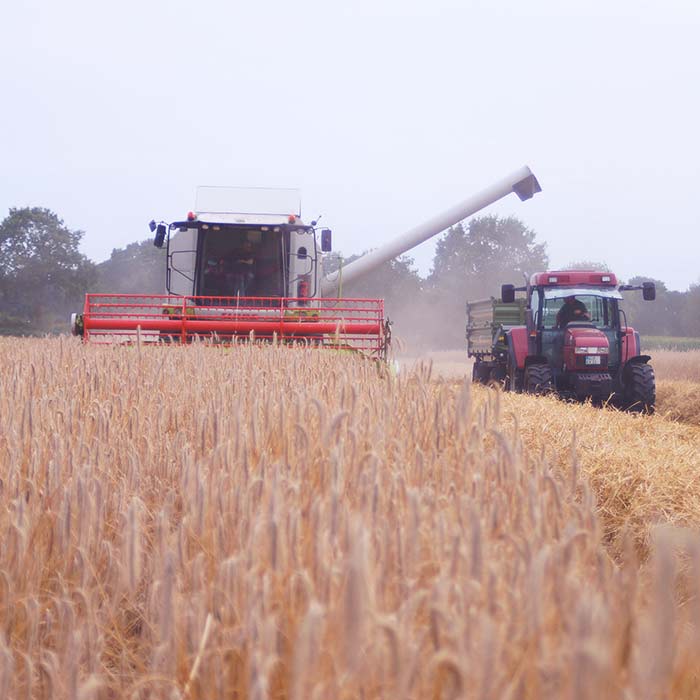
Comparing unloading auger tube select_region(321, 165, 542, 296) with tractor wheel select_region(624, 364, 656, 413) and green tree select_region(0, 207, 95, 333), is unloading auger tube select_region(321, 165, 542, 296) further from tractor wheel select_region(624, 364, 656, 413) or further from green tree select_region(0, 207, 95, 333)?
green tree select_region(0, 207, 95, 333)

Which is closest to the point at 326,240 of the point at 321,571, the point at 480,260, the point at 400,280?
the point at 321,571

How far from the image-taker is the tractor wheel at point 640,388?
452 inches

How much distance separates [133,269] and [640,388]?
64.7 m

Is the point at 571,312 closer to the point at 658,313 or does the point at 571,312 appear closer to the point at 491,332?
the point at 491,332

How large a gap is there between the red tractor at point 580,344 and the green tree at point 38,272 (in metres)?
35.9

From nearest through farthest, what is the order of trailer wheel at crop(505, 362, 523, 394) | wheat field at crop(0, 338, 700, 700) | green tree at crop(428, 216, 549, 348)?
wheat field at crop(0, 338, 700, 700) < trailer wheel at crop(505, 362, 523, 394) < green tree at crop(428, 216, 549, 348)

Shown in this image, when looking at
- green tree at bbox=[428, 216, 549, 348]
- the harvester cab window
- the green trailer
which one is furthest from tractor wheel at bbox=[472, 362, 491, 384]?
green tree at bbox=[428, 216, 549, 348]

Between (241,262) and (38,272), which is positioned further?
(38,272)

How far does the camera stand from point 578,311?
12078 mm

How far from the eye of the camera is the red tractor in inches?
451

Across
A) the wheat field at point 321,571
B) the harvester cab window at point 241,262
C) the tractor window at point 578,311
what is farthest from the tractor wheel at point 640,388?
the wheat field at point 321,571

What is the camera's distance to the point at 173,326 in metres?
10.0

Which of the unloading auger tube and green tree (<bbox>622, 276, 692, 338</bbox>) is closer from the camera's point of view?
the unloading auger tube

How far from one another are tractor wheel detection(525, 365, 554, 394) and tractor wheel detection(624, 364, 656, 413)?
0.94 metres
